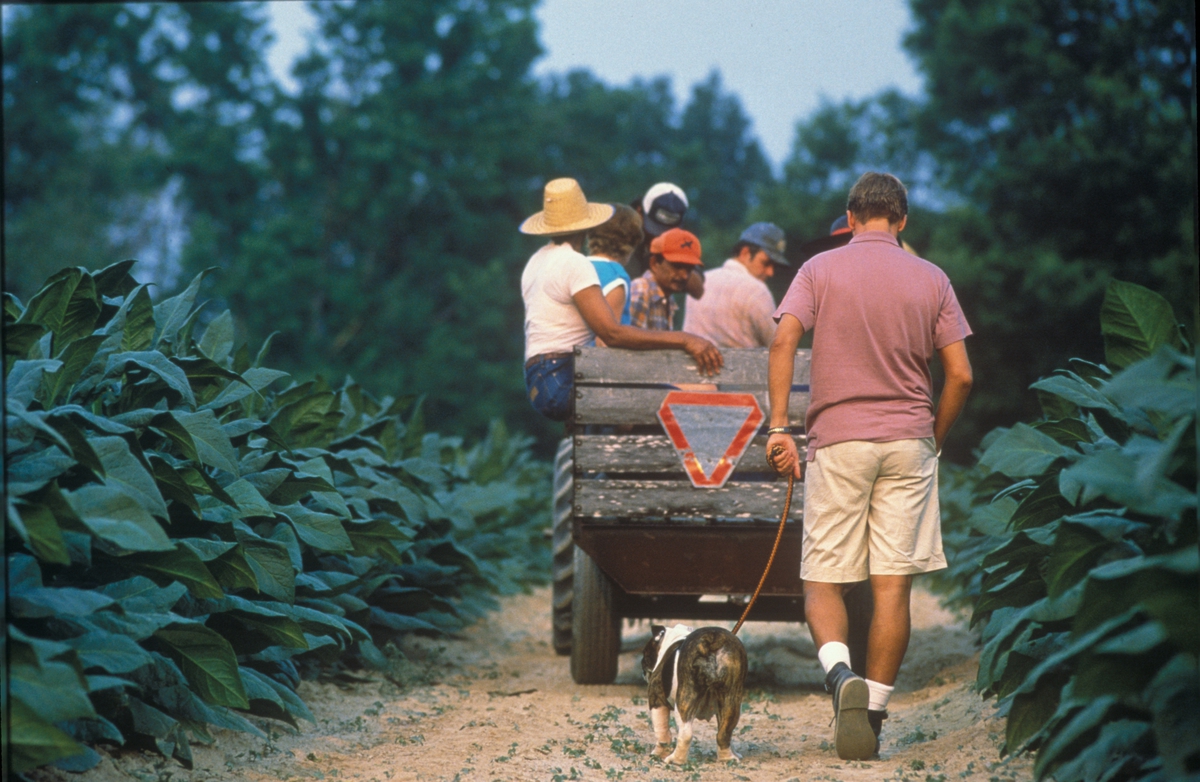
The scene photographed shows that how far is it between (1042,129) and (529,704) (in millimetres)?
20814

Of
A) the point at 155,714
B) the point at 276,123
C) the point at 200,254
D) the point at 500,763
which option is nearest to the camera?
the point at 155,714

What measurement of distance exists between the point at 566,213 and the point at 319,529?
7.61ft

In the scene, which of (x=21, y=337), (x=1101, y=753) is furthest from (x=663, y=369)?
(x=1101, y=753)

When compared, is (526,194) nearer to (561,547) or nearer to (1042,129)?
(1042,129)

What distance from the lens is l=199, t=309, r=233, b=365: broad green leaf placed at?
554 cm

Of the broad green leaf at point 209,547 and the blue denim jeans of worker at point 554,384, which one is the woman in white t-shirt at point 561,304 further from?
the broad green leaf at point 209,547

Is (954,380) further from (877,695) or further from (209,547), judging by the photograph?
(209,547)

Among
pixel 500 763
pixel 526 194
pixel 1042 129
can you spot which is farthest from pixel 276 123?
pixel 500 763

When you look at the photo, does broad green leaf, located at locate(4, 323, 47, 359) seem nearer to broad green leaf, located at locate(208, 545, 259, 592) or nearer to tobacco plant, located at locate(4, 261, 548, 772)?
tobacco plant, located at locate(4, 261, 548, 772)

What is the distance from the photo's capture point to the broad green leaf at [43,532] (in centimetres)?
320

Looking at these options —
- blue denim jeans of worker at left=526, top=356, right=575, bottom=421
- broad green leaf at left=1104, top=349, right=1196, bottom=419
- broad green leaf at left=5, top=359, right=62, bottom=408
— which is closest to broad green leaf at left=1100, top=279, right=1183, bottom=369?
broad green leaf at left=1104, top=349, right=1196, bottom=419

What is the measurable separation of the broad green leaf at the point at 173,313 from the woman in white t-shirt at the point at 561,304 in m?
1.66

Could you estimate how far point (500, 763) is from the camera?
455 centimetres

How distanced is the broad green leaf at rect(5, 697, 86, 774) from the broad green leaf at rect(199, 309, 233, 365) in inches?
106
